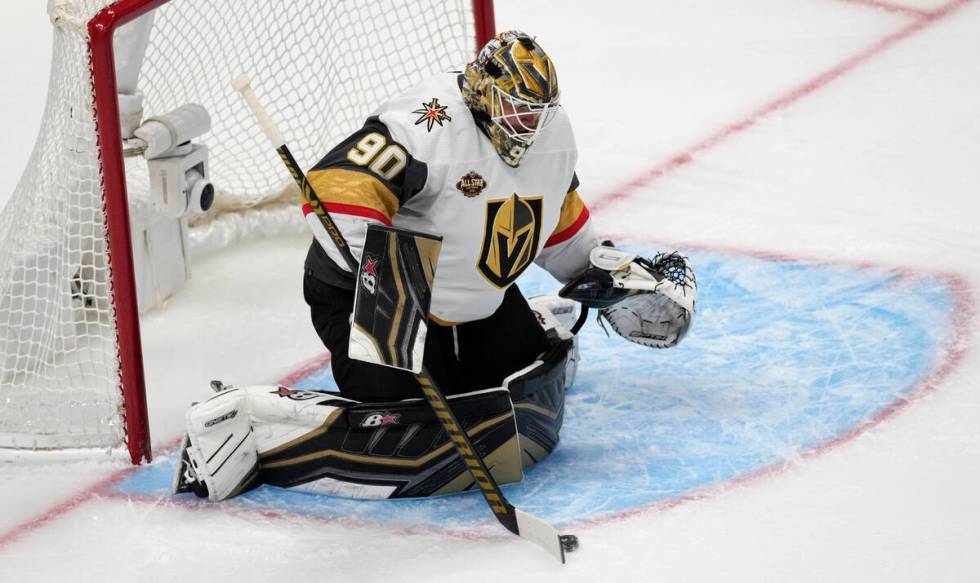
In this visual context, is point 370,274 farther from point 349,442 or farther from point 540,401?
point 540,401

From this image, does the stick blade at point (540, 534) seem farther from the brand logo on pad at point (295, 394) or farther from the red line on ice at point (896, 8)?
the red line on ice at point (896, 8)

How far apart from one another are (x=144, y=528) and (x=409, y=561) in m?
0.50

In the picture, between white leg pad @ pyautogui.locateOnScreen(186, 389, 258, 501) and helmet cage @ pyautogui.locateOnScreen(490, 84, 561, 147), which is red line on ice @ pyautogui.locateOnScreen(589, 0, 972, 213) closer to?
helmet cage @ pyautogui.locateOnScreen(490, 84, 561, 147)

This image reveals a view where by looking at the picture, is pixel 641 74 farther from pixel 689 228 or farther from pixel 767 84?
pixel 689 228

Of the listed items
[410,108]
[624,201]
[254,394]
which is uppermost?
[410,108]

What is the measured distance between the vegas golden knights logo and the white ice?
0.49m

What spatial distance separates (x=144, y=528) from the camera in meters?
2.68

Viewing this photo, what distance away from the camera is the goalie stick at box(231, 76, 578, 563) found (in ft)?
8.28

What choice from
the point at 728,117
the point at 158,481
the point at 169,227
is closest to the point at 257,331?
the point at 169,227

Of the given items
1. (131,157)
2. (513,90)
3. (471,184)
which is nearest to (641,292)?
(471,184)

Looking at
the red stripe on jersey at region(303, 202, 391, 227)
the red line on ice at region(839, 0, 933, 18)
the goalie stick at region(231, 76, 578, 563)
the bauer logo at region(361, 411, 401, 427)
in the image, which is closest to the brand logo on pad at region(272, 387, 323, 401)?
the bauer logo at region(361, 411, 401, 427)

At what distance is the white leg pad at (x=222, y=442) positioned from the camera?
264 cm

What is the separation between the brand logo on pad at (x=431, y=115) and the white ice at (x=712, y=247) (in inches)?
28.0

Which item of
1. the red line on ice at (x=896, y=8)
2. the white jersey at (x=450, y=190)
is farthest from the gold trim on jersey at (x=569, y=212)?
the red line on ice at (x=896, y=8)
